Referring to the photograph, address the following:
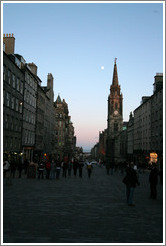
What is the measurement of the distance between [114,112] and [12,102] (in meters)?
132

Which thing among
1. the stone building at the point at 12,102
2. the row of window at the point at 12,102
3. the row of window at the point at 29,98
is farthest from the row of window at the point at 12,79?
the row of window at the point at 29,98

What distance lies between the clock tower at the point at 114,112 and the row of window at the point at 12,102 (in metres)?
123

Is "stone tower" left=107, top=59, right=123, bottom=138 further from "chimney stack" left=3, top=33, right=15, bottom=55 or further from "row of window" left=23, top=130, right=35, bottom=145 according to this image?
"chimney stack" left=3, top=33, right=15, bottom=55

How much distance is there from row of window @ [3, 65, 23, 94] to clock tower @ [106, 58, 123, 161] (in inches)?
4847

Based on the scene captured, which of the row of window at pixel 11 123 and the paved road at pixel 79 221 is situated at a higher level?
the row of window at pixel 11 123

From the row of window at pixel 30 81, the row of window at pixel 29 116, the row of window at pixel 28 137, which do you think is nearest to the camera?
the row of window at pixel 28 137

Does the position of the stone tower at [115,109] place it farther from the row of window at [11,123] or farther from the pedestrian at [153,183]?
the pedestrian at [153,183]

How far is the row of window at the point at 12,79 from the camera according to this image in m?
36.5

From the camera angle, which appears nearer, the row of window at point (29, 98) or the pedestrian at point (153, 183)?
the pedestrian at point (153, 183)

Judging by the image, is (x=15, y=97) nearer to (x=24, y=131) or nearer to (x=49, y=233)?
(x=24, y=131)

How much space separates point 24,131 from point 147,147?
2981 centimetres

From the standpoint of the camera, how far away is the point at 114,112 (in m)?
168

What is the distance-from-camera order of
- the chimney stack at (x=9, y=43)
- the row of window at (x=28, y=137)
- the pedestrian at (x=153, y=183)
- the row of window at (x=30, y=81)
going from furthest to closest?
the row of window at (x=30, y=81), the row of window at (x=28, y=137), the chimney stack at (x=9, y=43), the pedestrian at (x=153, y=183)

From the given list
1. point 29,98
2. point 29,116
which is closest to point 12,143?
point 29,116
